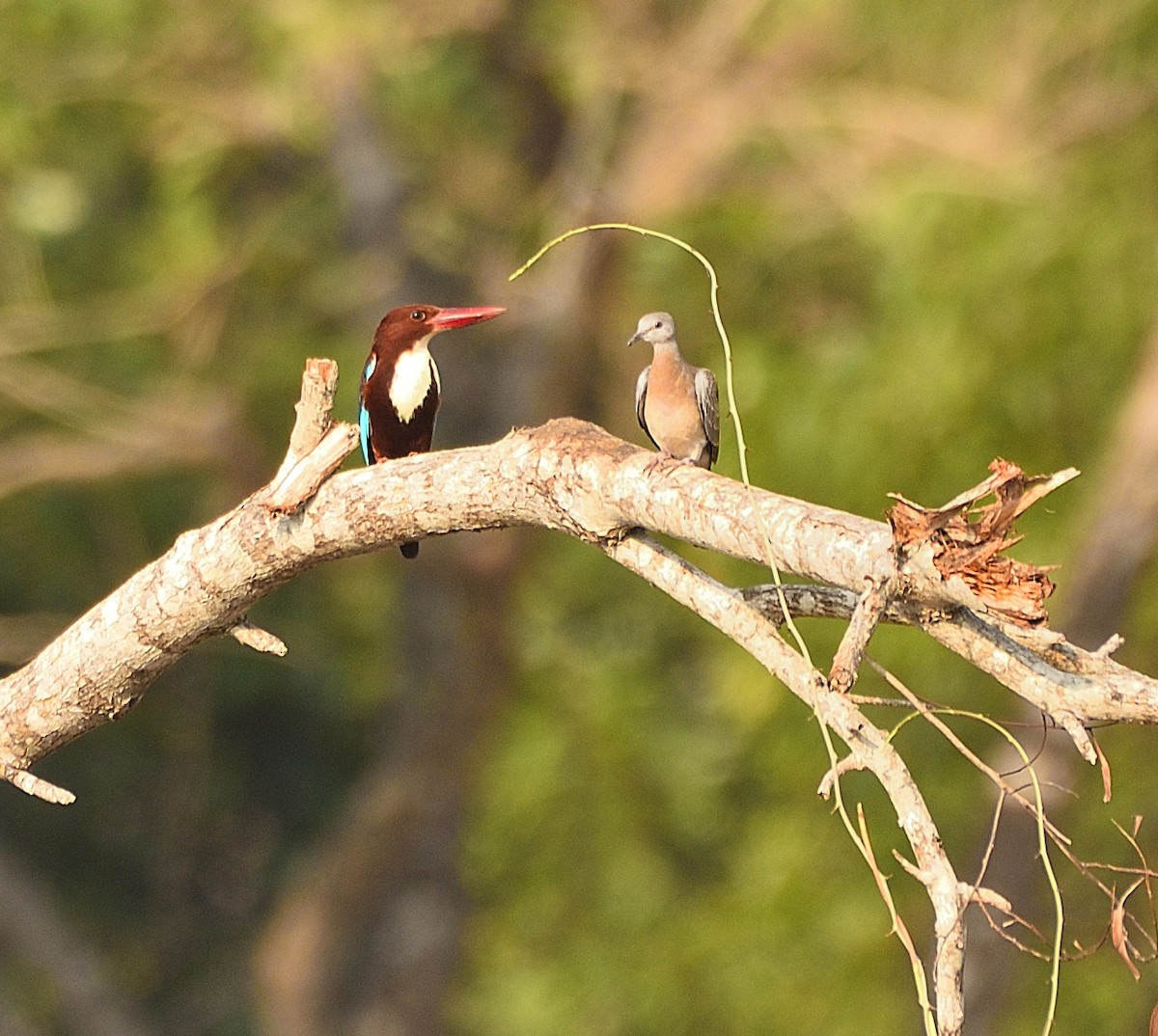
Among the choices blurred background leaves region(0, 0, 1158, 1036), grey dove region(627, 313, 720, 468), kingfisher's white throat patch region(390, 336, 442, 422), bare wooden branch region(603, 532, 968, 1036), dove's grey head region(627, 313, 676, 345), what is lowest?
bare wooden branch region(603, 532, 968, 1036)

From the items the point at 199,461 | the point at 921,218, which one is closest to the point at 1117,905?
the point at 921,218

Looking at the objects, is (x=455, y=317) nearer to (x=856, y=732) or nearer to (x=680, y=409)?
(x=680, y=409)

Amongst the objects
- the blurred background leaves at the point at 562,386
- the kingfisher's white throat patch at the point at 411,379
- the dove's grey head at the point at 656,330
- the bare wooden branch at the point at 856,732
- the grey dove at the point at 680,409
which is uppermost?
the blurred background leaves at the point at 562,386

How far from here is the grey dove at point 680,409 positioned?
343cm

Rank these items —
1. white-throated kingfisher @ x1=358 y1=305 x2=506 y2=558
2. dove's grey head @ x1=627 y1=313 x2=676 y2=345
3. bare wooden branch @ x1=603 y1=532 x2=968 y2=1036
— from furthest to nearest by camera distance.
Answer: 1. white-throated kingfisher @ x1=358 y1=305 x2=506 y2=558
2. dove's grey head @ x1=627 y1=313 x2=676 y2=345
3. bare wooden branch @ x1=603 y1=532 x2=968 y2=1036

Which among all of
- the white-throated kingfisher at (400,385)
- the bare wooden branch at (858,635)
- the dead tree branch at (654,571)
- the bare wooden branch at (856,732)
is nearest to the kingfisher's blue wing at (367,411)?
the white-throated kingfisher at (400,385)

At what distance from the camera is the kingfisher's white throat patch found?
379 cm

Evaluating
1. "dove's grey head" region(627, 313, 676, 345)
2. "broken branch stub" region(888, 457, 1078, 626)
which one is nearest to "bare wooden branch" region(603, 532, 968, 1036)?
"broken branch stub" region(888, 457, 1078, 626)

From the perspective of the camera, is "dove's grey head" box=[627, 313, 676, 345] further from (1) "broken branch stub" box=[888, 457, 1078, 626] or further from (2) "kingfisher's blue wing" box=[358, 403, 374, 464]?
(1) "broken branch stub" box=[888, 457, 1078, 626]

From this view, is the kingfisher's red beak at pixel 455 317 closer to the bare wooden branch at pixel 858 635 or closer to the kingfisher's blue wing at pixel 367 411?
the kingfisher's blue wing at pixel 367 411

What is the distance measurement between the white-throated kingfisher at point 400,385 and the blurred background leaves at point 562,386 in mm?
4486

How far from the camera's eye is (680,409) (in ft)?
11.3

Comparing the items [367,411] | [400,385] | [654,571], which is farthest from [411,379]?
[654,571]

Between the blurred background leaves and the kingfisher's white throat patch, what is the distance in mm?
4538
